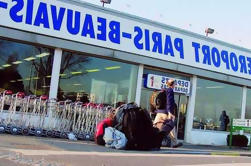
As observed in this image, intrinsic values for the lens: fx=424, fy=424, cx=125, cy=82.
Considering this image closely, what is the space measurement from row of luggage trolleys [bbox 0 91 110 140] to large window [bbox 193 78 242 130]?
6.67 metres

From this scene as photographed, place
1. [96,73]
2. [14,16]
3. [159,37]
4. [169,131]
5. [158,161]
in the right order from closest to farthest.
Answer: [158,161] < [169,131] < [14,16] < [96,73] < [159,37]

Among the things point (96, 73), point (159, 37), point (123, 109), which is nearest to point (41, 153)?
point (123, 109)

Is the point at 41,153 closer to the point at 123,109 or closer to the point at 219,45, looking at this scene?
the point at 123,109

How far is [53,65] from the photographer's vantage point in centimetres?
1431

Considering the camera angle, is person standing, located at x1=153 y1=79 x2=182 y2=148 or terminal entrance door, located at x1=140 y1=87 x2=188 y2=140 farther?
terminal entrance door, located at x1=140 y1=87 x2=188 y2=140

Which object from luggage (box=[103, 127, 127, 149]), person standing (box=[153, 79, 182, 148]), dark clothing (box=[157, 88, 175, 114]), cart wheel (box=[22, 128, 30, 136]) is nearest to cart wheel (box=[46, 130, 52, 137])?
cart wheel (box=[22, 128, 30, 136])

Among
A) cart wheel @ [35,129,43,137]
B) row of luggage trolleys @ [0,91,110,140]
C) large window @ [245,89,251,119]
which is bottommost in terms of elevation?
cart wheel @ [35,129,43,137]

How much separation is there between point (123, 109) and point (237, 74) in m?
10.2

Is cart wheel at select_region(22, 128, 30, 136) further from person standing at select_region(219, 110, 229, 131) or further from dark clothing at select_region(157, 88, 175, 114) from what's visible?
person standing at select_region(219, 110, 229, 131)

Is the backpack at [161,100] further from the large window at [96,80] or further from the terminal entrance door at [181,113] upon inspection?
the terminal entrance door at [181,113]

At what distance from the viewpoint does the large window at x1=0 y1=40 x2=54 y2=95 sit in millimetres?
13664

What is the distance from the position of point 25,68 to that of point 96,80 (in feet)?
9.12

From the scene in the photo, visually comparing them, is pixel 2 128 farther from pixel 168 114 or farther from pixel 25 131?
pixel 168 114

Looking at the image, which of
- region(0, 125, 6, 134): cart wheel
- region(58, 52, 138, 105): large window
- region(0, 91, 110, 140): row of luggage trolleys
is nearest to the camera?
region(0, 125, 6, 134): cart wheel
